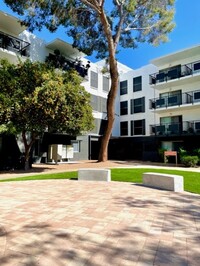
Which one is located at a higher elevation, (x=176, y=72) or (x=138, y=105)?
(x=176, y=72)

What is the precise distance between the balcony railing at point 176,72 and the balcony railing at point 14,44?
46.4 feet

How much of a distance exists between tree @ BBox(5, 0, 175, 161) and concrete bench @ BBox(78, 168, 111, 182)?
8377mm

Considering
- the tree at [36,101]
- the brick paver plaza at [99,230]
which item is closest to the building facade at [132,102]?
the tree at [36,101]

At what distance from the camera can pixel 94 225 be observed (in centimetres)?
470

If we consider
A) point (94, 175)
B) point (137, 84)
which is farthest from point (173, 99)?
point (94, 175)

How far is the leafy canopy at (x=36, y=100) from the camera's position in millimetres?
13891

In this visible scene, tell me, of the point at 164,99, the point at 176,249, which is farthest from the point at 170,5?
the point at 176,249

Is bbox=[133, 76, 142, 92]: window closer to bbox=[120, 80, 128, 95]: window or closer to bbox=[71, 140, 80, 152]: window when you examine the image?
bbox=[120, 80, 128, 95]: window

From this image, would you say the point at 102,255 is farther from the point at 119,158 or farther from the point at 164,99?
the point at 119,158

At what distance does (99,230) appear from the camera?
4.42 metres

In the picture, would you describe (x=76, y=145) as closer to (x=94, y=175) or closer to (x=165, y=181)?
(x=94, y=175)

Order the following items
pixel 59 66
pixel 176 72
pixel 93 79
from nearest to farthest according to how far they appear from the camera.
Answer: pixel 59 66, pixel 176 72, pixel 93 79

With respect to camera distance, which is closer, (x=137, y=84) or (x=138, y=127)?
(x=138, y=127)

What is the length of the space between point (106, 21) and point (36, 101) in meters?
9.08
